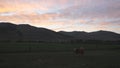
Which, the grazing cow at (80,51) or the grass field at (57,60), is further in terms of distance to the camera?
the grazing cow at (80,51)

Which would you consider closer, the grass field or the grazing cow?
the grass field

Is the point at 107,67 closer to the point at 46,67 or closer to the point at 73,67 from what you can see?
the point at 73,67

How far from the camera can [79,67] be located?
18312mm

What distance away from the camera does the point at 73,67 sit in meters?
18.3

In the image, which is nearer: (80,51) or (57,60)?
(57,60)

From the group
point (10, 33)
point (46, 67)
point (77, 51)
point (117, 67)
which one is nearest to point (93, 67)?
point (117, 67)

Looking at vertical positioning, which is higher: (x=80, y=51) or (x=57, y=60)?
(x=80, y=51)

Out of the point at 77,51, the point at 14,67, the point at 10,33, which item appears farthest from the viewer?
the point at 10,33

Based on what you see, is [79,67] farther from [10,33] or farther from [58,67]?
[10,33]

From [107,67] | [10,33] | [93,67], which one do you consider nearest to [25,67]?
[93,67]

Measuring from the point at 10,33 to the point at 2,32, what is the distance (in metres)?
8.07

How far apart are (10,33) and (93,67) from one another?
18008cm

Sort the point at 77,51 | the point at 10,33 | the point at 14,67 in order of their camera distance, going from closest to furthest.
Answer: the point at 14,67, the point at 77,51, the point at 10,33

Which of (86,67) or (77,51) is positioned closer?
(86,67)
